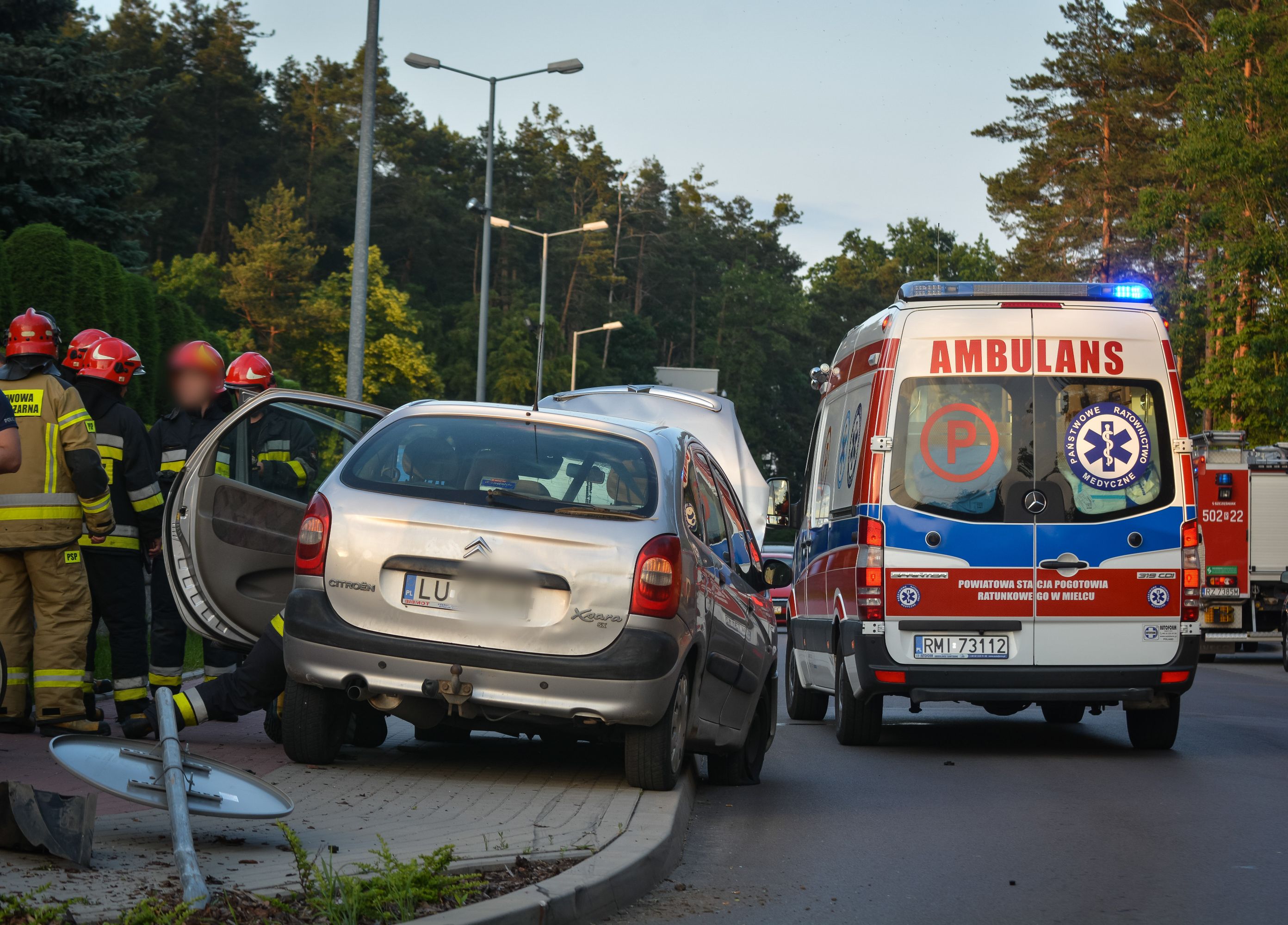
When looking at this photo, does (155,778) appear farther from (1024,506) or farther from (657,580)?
(1024,506)

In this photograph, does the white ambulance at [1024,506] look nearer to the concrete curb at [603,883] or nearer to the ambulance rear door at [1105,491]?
the ambulance rear door at [1105,491]

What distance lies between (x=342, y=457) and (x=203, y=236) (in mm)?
77885

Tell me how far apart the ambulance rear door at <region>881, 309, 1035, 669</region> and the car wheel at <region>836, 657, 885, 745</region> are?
2.56 feet

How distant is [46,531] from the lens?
8.43 m

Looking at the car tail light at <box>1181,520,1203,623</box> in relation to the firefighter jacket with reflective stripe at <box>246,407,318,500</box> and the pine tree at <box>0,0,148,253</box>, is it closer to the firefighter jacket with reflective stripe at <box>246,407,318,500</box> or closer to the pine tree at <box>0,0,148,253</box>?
the firefighter jacket with reflective stripe at <box>246,407,318,500</box>

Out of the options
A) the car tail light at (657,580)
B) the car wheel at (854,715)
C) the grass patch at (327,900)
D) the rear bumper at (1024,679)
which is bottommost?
the car wheel at (854,715)

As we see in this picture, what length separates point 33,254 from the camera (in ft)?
76.3

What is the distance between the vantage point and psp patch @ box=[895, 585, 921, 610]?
10.2 m

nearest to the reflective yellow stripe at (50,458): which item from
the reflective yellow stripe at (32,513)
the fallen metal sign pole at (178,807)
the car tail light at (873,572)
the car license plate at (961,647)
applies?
the reflective yellow stripe at (32,513)

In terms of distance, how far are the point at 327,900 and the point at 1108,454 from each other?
274 inches

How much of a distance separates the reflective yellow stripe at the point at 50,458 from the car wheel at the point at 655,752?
327 centimetres

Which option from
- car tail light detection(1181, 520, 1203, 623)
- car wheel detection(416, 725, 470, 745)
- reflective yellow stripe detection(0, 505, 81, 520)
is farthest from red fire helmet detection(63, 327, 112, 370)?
car tail light detection(1181, 520, 1203, 623)

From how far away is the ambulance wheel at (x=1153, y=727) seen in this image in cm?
1095

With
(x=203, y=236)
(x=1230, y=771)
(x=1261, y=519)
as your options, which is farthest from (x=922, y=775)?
(x=203, y=236)
